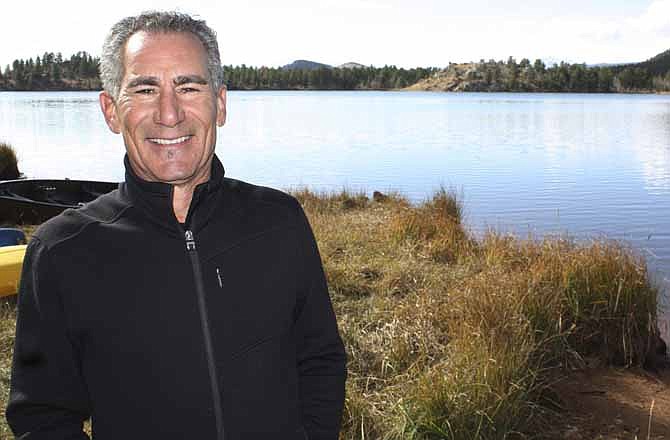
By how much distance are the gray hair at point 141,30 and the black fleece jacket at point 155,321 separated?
0.27m

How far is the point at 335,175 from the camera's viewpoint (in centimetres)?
2245

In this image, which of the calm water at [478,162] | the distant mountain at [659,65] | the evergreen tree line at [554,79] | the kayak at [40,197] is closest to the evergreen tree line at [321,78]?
the evergreen tree line at [554,79]

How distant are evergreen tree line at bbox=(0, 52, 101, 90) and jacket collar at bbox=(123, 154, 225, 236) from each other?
141m

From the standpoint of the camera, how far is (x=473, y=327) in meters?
5.20

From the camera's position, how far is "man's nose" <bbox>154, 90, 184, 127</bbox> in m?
1.88

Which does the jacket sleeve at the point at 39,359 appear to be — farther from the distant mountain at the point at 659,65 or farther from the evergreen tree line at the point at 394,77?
the distant mountain at the point at 659,65

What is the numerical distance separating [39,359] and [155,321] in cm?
29

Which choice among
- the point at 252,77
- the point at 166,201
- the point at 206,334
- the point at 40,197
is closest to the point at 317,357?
the point at 206,334

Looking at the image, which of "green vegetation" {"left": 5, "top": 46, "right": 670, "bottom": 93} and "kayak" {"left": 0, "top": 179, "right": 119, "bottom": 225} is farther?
"green vegetation" {"left": 5, "top": 46, "right": 670, "bottom": 93}

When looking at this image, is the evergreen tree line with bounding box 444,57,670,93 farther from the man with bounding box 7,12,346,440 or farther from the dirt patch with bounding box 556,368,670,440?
the man with bounding box 7,12,346,440

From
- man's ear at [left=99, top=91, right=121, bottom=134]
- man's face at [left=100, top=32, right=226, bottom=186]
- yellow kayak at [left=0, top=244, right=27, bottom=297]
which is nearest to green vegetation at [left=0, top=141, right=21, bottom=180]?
yellow kayak at [left=0, top=244, right=27, bottom=297]

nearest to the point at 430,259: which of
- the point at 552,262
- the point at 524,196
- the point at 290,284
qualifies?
the point at 552,262

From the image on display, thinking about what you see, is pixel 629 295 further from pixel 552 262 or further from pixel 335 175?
pixel 335 175

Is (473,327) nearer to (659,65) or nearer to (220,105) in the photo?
(220,105)
